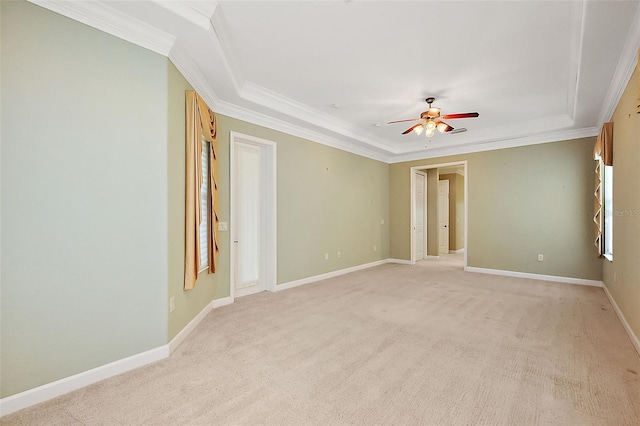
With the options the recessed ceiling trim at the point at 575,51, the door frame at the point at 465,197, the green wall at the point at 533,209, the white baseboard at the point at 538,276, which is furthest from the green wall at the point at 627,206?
the door frame at the point at 465,197

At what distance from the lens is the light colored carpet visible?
6.05 ft

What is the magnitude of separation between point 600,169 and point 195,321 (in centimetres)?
634

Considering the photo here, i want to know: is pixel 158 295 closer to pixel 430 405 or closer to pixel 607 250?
pixel 430 405

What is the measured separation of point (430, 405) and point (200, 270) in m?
2.65

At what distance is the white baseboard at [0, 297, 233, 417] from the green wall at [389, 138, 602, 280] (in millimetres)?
6071

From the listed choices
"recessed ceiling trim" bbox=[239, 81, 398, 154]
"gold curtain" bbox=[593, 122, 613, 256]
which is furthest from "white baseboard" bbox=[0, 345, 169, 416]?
"gold curtain" bbox=[593, 122, 613, 256]

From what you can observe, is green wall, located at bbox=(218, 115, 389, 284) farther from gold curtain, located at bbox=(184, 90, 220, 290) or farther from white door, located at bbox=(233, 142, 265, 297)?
gold curtain, located at bbox=(184, 90, 220, 290)

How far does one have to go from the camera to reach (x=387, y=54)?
A: 10.5 ft

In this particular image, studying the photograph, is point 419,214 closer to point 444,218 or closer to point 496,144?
point 444,218

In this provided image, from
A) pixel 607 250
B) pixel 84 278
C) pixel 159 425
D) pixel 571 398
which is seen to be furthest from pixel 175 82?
pixel 607 250

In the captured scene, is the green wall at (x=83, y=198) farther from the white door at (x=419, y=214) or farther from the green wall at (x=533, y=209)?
the white door at (x=419, y=214)

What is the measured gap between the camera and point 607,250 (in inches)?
184

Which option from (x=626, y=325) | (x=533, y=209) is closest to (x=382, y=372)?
(x=626, y=325)

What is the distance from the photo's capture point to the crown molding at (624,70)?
8.16 ft
